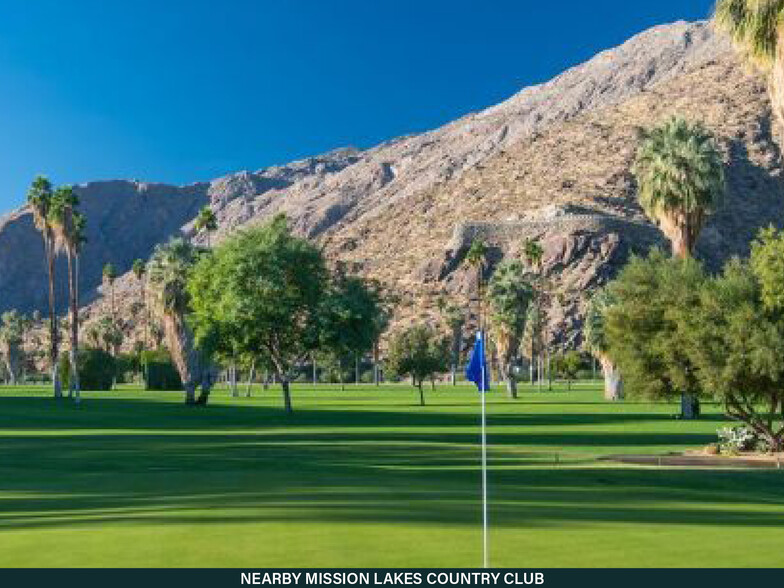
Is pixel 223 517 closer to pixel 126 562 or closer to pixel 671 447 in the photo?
pixel 126 562

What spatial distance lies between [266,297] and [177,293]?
2852 cm

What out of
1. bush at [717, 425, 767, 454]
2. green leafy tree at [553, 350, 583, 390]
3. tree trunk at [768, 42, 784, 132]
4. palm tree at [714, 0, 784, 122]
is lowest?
bush at [717, 425, 767, 454]

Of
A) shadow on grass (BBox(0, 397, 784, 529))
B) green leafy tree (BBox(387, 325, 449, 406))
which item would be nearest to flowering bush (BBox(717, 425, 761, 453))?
shadow on grass (BBox(0, 397, 784, 529))

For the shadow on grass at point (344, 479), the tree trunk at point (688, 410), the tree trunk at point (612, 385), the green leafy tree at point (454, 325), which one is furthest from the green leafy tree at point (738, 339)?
the green leafy tree at point (454, 325)

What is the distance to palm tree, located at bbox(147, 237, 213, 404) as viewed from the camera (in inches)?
4058

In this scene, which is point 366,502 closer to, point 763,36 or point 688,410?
point 763,36

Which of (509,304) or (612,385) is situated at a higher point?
(509,304)

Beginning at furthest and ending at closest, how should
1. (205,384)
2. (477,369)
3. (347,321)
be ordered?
(205,384) → (347,321) → (477,369)

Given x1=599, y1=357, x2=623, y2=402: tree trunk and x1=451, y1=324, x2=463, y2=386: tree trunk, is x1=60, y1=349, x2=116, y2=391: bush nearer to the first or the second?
x1=451, y1=324, x2=463, y2=386: tree trunk

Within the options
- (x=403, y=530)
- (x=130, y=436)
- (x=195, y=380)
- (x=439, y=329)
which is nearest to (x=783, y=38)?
(x=403, y=530)

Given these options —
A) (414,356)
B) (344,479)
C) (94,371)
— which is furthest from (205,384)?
(344,479)

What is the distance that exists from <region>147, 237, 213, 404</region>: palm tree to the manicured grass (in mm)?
47524

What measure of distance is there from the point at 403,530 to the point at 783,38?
23080mm

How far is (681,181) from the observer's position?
60.5m
